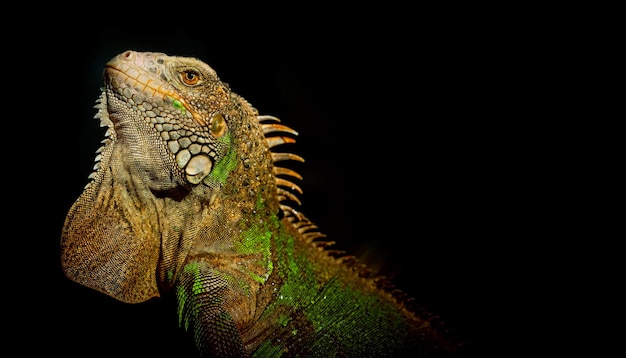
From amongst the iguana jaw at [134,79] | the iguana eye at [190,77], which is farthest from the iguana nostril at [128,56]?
the iguana eye at [190,77]

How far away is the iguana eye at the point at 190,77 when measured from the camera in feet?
5.51

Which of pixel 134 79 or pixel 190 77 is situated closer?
pixel 134 79

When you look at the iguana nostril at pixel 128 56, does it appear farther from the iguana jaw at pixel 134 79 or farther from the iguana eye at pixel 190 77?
the iguana eye at pixel 190 77

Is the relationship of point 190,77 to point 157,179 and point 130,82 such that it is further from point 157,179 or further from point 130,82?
point 157,179

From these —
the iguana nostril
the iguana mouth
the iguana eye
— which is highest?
the iguana eye

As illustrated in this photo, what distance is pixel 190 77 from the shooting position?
5.57ft

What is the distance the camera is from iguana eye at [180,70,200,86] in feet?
5.51

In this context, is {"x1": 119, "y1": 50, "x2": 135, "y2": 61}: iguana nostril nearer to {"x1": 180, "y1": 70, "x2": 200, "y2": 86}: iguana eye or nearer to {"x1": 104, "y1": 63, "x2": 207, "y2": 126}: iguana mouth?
{"x1": 104, "y1": 63, "x2": 207, "y2": 126}: iguana mouth

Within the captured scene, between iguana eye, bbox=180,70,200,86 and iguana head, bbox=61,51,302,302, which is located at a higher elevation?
iguana eye, bbox=180,70,200,86

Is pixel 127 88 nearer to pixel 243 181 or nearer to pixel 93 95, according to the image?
pixel 243 181

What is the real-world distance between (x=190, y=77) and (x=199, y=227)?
0.60 m

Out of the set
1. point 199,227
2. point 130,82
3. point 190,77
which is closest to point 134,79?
point 130,82

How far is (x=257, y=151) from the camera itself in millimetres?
1829

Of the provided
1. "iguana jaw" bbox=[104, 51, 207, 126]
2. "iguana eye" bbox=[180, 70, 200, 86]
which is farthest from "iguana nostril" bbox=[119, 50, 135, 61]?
"iguana eye" bbox=[180, 70, 200, 86]
